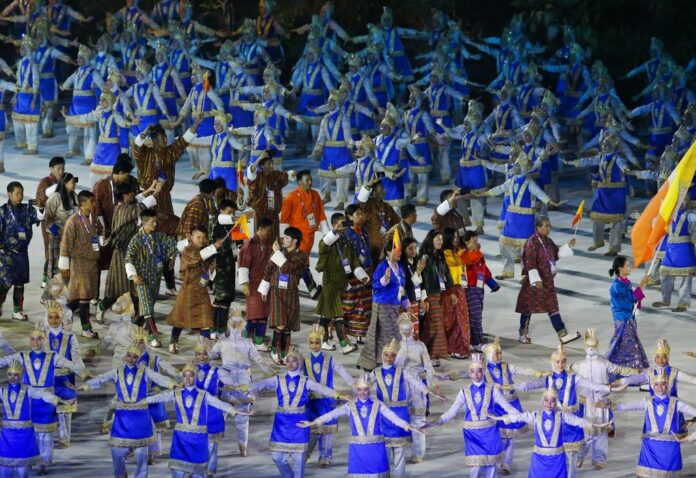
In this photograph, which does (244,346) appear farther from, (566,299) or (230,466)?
(566,299)

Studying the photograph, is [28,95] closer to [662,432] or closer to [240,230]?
[240,230]

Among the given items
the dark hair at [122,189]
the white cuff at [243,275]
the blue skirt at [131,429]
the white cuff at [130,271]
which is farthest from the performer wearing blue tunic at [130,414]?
the dark hair at [122,189]

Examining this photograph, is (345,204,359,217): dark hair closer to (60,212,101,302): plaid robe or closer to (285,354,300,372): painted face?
(60,212,101,302): plaid robe

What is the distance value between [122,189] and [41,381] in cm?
438

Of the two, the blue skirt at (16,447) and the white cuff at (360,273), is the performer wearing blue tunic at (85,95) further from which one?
the blue skirt at (16,447)

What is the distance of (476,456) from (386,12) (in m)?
13.6

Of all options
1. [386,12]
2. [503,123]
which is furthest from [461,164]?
[386,12]

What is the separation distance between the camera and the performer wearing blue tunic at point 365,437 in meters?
15.4

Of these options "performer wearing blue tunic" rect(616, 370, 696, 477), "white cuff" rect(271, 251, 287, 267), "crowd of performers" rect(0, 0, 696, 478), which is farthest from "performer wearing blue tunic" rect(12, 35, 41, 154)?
"performer wearing blue tunic" rect(616, 370, 696, 477)

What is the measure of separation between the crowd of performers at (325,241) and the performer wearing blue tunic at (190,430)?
0.06 feet

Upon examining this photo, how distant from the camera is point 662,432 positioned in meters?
15.4

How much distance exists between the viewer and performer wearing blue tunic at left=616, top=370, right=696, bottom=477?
15414 millimetres

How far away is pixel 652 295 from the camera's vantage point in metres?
21.6

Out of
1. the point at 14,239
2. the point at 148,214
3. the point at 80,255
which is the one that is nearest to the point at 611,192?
the point at 148,214
